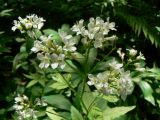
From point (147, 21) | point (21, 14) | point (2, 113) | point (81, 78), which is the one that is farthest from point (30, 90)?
point (147, 21)

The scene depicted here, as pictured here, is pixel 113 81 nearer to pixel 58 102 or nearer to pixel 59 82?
pixel 58 102

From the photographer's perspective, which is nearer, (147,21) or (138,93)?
(138,93)

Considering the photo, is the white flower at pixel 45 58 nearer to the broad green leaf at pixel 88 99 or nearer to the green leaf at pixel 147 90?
the broad green leaf at pixel 88 99

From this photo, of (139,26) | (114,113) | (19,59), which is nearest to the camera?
(114,113)

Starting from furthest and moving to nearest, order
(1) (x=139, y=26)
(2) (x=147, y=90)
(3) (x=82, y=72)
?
1. (1) (x=139, y=26)
2. (2) (x=147, y=90)
3. (3) (x=82, y=72)

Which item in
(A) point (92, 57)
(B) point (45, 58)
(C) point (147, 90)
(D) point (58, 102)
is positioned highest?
(B) point (45, 58)

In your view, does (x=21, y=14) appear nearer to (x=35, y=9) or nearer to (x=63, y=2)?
(x=35, y=9)

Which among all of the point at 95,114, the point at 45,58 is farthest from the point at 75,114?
the point at 45,58

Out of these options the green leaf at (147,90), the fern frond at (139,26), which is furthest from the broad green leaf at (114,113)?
the fern frond at (139,26)

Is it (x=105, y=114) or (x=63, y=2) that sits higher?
(x=63, y=2)
